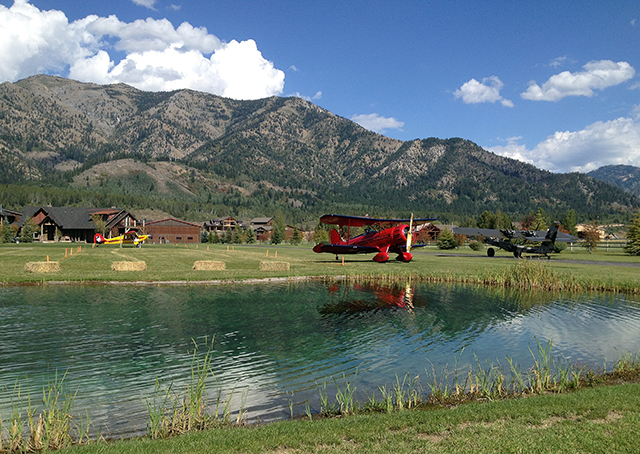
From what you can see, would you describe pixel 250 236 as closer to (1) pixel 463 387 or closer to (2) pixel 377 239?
(2) pixel 377 239

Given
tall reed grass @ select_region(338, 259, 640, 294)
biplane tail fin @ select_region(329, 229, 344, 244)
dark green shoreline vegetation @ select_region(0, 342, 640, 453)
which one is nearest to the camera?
dark green shoreline vegetation @ select_region(0, 342, 640, 453)

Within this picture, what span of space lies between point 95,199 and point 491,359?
209 m

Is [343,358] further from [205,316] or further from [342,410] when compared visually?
[205,316]

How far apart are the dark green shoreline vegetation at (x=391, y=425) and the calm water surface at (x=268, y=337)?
0.77 m

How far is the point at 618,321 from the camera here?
18953 mm

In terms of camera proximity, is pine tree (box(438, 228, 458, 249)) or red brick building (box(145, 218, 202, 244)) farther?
red brick building (box(145, 218, 202, 244))

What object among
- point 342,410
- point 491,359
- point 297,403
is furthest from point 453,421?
point 491,359

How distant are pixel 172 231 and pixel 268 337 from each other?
420 ft

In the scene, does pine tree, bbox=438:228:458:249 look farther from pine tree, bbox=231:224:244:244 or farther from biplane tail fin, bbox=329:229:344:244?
pine tree, bbox=231:224:244:244

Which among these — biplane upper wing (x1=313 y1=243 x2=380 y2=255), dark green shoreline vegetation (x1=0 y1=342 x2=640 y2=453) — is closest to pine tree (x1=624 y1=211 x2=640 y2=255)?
biplane upper wing (x1=313 y1=243 x2=380 y2=255)

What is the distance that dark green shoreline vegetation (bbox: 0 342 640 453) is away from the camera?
652 centimetres

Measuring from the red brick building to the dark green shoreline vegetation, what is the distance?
13065cm

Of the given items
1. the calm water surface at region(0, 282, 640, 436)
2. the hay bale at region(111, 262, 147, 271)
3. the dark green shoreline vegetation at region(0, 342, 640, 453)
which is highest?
the hay bale at region(111, 262, 147, 271)

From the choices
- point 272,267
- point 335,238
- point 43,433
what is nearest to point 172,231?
point 335,238
